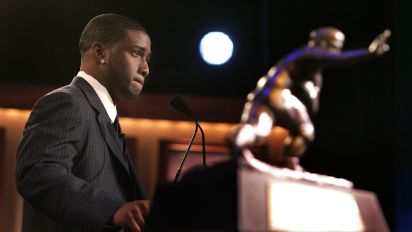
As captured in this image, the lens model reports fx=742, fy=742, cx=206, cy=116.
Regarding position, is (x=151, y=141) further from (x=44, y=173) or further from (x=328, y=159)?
(x=44, y=173)

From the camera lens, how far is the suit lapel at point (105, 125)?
69.8 inches

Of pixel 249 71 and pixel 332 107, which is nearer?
pixel 332 107

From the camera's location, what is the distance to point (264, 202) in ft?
3.66

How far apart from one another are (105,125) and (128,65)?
A: 0.66ft

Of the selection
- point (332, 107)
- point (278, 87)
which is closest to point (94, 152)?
point (278, 87)

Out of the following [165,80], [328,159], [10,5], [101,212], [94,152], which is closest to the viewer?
[101,212]

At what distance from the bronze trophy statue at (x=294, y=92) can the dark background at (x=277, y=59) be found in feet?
6.49

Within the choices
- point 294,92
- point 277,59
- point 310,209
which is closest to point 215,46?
point 277,59

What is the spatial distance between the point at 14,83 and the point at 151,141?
100 cm

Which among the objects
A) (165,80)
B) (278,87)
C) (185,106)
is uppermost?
(278,87)

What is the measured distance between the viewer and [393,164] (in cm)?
325

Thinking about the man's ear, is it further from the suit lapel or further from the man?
the suit lapel

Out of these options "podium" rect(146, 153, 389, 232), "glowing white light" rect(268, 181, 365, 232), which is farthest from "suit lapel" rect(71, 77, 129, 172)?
"glowing white light" rect(268, 181, 365, 232)

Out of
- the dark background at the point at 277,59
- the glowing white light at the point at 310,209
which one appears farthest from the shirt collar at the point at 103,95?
the dark background at the point at 277,59
